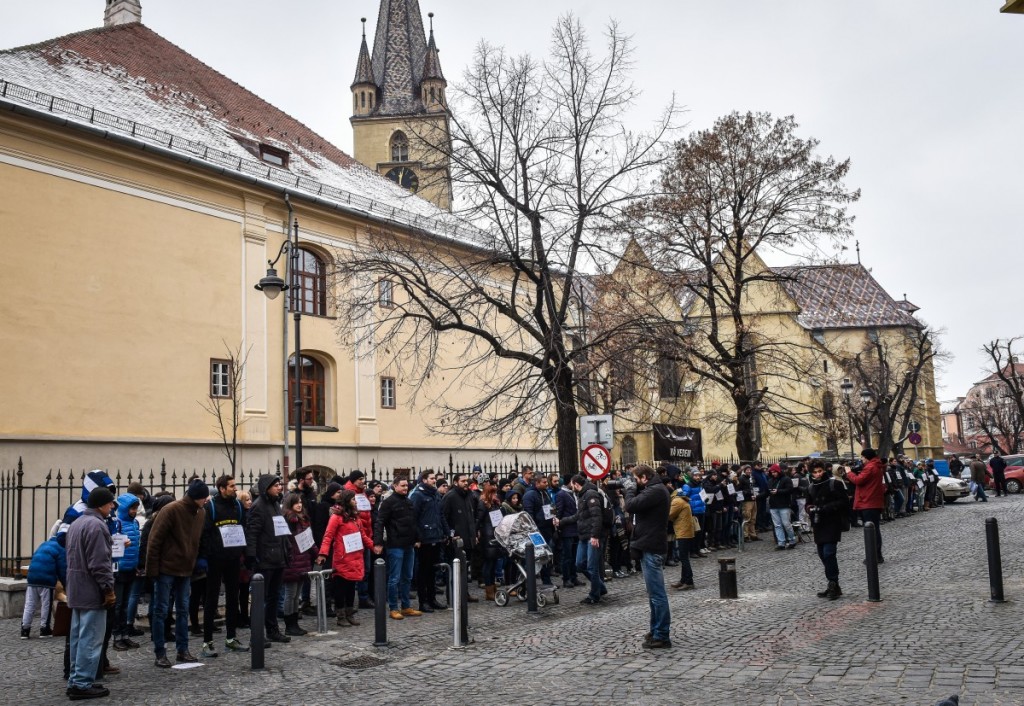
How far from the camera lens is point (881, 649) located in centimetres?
870

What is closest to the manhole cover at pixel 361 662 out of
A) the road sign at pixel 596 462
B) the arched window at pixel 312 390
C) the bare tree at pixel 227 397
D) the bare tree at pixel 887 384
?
the road sign at pixel 596 462

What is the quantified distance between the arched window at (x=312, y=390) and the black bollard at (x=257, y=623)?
866 inches

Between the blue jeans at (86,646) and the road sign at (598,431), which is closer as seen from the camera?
the blue jeans at (86,646)

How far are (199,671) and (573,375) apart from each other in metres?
12.5

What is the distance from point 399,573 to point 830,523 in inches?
228

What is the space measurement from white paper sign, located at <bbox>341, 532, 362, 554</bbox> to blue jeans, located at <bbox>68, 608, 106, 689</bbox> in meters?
3.87

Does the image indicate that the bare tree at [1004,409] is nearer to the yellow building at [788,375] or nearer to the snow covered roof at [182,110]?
the yellow building at [788,375]

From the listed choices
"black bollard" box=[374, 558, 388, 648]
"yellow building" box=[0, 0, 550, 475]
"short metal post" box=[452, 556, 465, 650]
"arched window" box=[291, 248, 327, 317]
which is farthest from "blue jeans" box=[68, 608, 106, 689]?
"arched window" box=[291, 248, 327, 317]

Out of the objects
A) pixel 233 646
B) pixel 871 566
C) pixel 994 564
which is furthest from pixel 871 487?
pixel 233 646

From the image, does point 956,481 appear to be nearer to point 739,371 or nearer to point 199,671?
point 739,371

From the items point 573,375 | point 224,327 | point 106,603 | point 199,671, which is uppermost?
point 224,327

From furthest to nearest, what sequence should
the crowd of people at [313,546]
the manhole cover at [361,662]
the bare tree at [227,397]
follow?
the bare tree at [227,397], the manhole cover at [361,662], the crowd of people at [313,546]

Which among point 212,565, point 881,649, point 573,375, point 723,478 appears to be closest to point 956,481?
point 723,478

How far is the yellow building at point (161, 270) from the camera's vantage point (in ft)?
77.9
